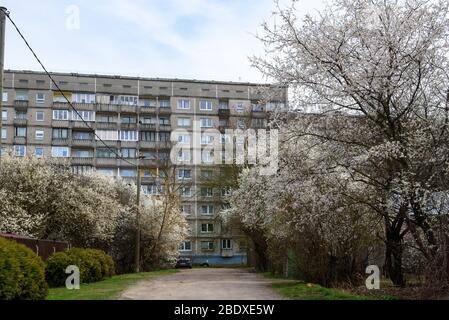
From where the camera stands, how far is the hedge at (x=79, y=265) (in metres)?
21.8

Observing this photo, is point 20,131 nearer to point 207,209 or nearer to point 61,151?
point 61,151

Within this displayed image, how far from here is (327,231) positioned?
19.7 m

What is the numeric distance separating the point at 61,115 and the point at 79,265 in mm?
57036

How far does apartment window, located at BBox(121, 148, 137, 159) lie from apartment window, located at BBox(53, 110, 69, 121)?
29.1 feet

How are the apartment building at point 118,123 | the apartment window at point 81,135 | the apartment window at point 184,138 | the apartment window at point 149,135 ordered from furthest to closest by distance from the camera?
the apartment window at point 149,135 < the apartment window at point 184,138 < the apartment window at point 81,135 < the apartment building at point 118,123

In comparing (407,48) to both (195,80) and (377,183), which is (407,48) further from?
(195,80)

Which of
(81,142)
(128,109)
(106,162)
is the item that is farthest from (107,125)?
(106,162)

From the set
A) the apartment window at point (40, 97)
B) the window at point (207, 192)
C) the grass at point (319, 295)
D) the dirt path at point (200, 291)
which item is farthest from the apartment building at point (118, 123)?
the grass at point (319, 295)

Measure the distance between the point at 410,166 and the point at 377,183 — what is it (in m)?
1.16

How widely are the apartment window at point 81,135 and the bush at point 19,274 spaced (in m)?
64.2

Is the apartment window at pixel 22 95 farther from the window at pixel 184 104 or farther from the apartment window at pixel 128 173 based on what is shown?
the window at pixel 184 104

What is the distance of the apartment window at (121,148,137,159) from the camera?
77.0m

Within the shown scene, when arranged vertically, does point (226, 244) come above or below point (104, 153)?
below

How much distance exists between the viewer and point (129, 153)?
253ft
